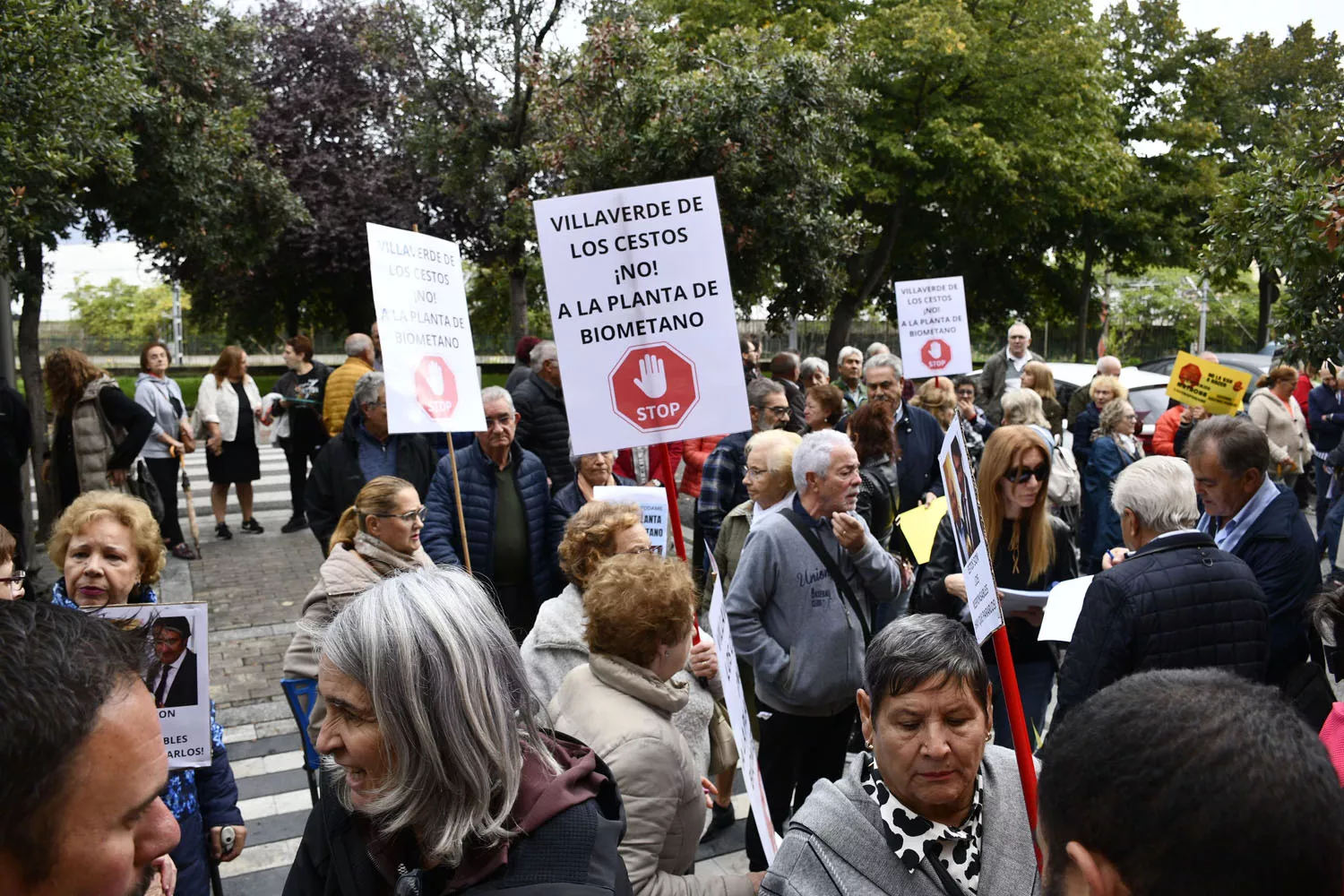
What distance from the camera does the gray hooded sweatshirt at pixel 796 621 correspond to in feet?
14.8

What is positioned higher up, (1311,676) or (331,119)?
(331,119)

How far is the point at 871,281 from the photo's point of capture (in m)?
26.9

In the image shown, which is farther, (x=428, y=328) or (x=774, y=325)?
(x=774, y=325)

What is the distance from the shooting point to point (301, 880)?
7.16 feet

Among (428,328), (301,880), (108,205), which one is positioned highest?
(108,205)

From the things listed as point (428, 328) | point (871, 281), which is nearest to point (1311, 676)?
point (428, 328)

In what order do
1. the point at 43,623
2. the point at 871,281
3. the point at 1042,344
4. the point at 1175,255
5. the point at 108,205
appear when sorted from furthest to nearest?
1. the point at 1042,344
2. the point at 1175,255
3. the point at 871,281
4. the point at 108,205
5. the point at 43,623

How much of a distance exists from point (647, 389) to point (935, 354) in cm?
704

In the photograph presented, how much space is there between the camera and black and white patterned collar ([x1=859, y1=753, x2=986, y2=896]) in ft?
8.00

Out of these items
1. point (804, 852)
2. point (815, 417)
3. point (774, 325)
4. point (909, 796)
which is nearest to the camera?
point (804, 852)

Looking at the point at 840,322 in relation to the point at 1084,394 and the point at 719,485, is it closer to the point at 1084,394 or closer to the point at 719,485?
the point at 1084,394

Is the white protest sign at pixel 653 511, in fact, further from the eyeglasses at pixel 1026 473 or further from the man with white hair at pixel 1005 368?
the man with white hair at pixel 1005 368

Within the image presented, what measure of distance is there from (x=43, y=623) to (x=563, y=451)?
6873 mm

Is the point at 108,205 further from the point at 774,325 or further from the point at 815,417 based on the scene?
the point at 774,325
